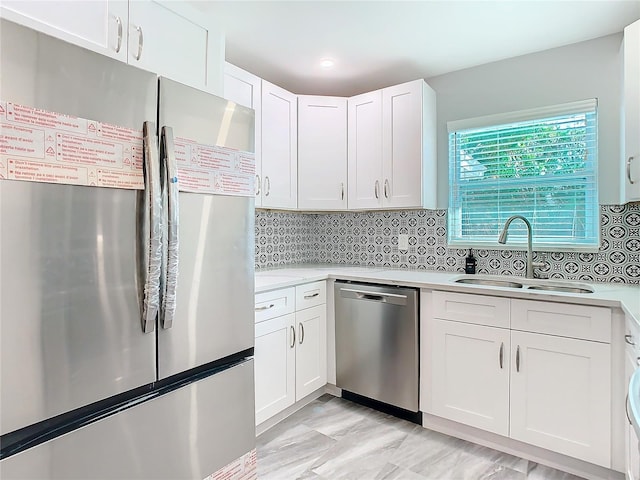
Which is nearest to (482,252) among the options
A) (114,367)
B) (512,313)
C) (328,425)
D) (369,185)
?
(512,313)

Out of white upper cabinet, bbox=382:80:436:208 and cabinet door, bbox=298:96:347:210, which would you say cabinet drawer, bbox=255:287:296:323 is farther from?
white upper cabinet, bbox=382:80:436:208

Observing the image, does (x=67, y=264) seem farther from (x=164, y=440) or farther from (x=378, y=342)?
(x=378, y=342)

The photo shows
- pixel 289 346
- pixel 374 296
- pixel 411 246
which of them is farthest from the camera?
pixel 411 246

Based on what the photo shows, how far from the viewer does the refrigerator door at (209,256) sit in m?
1.36

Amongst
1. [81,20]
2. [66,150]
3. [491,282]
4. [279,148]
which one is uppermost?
[81,20]

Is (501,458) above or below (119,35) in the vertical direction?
below

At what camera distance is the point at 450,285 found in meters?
2.20

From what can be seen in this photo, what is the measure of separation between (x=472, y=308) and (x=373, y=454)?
3.23 ft

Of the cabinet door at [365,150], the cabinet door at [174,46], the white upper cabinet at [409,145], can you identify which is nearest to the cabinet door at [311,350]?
the cabinet door at [365,150]

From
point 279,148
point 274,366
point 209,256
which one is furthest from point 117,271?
point 279,148

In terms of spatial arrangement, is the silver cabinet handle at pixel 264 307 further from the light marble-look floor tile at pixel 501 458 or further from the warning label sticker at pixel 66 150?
the light marble-look floor tile at pixel 501 458

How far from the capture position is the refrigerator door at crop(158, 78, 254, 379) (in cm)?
136

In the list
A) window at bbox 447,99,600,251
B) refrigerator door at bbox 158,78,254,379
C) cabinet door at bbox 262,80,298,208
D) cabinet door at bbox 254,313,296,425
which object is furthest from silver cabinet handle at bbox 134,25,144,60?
window at bbox 447,99,600,251

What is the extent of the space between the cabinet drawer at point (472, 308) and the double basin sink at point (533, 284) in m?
0.26
